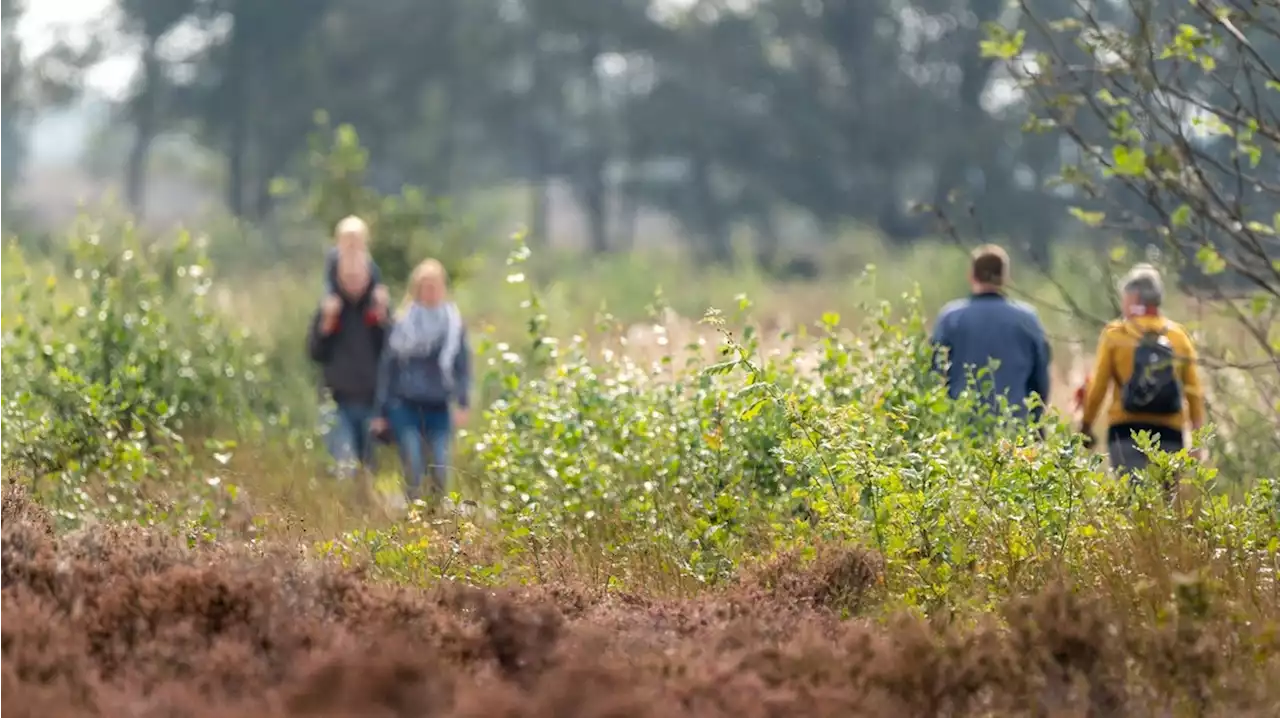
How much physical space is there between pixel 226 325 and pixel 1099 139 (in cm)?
874

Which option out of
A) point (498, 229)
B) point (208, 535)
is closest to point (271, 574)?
point (208, 535)

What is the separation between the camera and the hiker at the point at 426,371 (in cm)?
1015

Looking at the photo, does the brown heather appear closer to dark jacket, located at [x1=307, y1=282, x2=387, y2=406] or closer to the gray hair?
the gray hair

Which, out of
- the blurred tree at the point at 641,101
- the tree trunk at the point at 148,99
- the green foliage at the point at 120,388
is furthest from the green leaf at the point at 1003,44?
the tree trunk at the point at 148,99

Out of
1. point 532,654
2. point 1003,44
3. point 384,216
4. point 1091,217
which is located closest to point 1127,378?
point 1091,217

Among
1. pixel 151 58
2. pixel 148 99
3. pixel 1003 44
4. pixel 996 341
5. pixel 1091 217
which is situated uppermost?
pixel 151 58

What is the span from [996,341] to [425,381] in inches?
131

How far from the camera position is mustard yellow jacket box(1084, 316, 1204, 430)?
28.1 ft

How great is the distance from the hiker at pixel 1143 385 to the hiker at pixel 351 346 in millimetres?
4381

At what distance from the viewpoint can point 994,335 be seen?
29.0 feet

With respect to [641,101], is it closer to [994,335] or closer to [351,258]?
[351,258]

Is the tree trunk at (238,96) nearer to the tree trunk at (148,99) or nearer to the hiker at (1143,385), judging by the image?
the tree trunk at (148,99)

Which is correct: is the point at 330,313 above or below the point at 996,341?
above

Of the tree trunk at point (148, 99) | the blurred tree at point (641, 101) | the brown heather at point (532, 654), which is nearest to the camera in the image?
the brown heather at point (532, 654)
